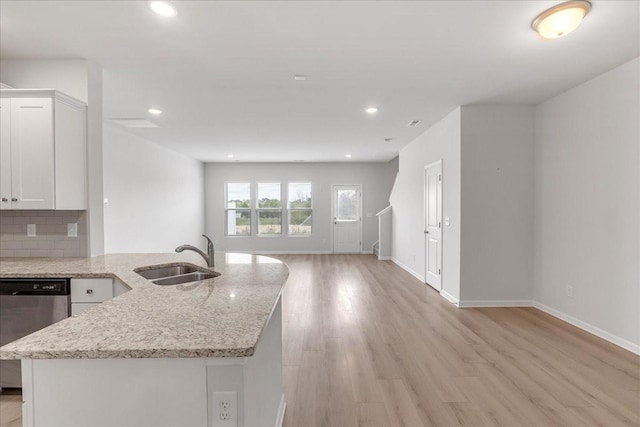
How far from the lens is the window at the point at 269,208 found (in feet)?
30.0

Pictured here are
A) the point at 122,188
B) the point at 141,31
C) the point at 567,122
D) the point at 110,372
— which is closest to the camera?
the point at 110,372

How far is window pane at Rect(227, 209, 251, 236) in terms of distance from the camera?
9.16 m

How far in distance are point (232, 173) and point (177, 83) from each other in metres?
5.85

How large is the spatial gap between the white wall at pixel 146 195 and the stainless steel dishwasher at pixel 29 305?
2.99 m

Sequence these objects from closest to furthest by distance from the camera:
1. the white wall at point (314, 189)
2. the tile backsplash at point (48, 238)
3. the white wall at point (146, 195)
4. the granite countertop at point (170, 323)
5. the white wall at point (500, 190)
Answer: the granite countertop at point (170, 323) → the tile backsplash at point (48, 238) → the white wall at point (500, 190) → the white wall at point (146, 195) → the white wall at point (314, 189)

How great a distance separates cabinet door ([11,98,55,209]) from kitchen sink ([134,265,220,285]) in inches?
38.6

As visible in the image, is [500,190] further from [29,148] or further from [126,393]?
[29,148]

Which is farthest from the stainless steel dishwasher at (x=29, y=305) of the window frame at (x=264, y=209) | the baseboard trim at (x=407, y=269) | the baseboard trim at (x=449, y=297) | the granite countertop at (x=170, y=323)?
the window frame at (x=264, y=209)

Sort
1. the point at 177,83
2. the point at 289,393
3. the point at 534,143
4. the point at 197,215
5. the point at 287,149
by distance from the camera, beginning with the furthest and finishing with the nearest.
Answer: the point at 197,215, the point at 287,149, the point at 534,143, the point at 177,83, the point at 289,393

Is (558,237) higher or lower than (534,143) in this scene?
lower

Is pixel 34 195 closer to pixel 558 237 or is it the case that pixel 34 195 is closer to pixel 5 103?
pixel 5 103

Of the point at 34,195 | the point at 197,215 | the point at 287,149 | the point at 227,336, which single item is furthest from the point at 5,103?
the point at 197,215

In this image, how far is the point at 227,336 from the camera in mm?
1001

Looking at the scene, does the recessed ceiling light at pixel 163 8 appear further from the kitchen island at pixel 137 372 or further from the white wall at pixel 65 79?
the kitchen island at pixel 137 372
